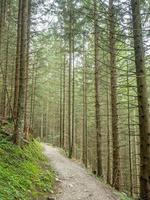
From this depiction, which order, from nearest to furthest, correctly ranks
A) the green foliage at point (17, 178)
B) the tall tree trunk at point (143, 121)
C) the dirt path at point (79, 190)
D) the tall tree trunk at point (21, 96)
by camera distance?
the tall tree trunk at point (143, 121) < the green foliage at point (17, 178) < the dirt path at point (79, 190) < the tall tree trunk at point (21, 96)

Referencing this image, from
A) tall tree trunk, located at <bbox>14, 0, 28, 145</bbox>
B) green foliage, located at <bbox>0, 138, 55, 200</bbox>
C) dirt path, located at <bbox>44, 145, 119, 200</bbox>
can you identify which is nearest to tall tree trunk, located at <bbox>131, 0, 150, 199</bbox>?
green foliage, located at <bbox>0, 138, 55, 200</bbox>

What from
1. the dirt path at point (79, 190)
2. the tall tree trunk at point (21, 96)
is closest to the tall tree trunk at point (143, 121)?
the dirt path at point (79, 190)

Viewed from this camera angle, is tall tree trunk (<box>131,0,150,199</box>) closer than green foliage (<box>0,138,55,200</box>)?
Yes

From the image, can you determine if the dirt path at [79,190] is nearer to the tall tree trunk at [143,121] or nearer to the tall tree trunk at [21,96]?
the tall tree trunk at [21,96]

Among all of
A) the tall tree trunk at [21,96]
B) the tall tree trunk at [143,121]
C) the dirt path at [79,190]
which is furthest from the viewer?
the tall tree trunk at [21,96]

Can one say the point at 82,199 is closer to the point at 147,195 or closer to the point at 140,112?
the point at 147,195

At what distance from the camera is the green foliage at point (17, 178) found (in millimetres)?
6683

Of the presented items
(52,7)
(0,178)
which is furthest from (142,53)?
(52,7)

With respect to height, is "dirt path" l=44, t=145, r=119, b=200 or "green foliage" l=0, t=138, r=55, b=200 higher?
"green foliage" l=0, t=138, r=55, b=200

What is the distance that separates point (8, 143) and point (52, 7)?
870 cm

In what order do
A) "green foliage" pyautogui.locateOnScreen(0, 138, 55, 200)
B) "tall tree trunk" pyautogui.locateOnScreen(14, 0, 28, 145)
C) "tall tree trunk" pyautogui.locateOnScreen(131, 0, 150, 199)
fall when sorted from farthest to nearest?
"tall tree trunk" pyautogui.locateOnScreen(14, 0, 28, 145) → "green foliage" pyautogui.locateOnScreen(0, 138, 55, 200) → "tall tree trunk" pyautogui.locateOnScreen(131, 0, 150, 199)

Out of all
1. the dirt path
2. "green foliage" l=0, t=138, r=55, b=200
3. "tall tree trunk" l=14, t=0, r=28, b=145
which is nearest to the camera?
"green foliage" l=0, t=138, r=55, b=200

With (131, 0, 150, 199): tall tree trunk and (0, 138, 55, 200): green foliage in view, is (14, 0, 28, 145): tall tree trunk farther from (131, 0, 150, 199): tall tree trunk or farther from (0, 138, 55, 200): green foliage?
(131, 0, 150, 199): tall tree trunk

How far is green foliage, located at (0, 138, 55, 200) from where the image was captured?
21.9ft
